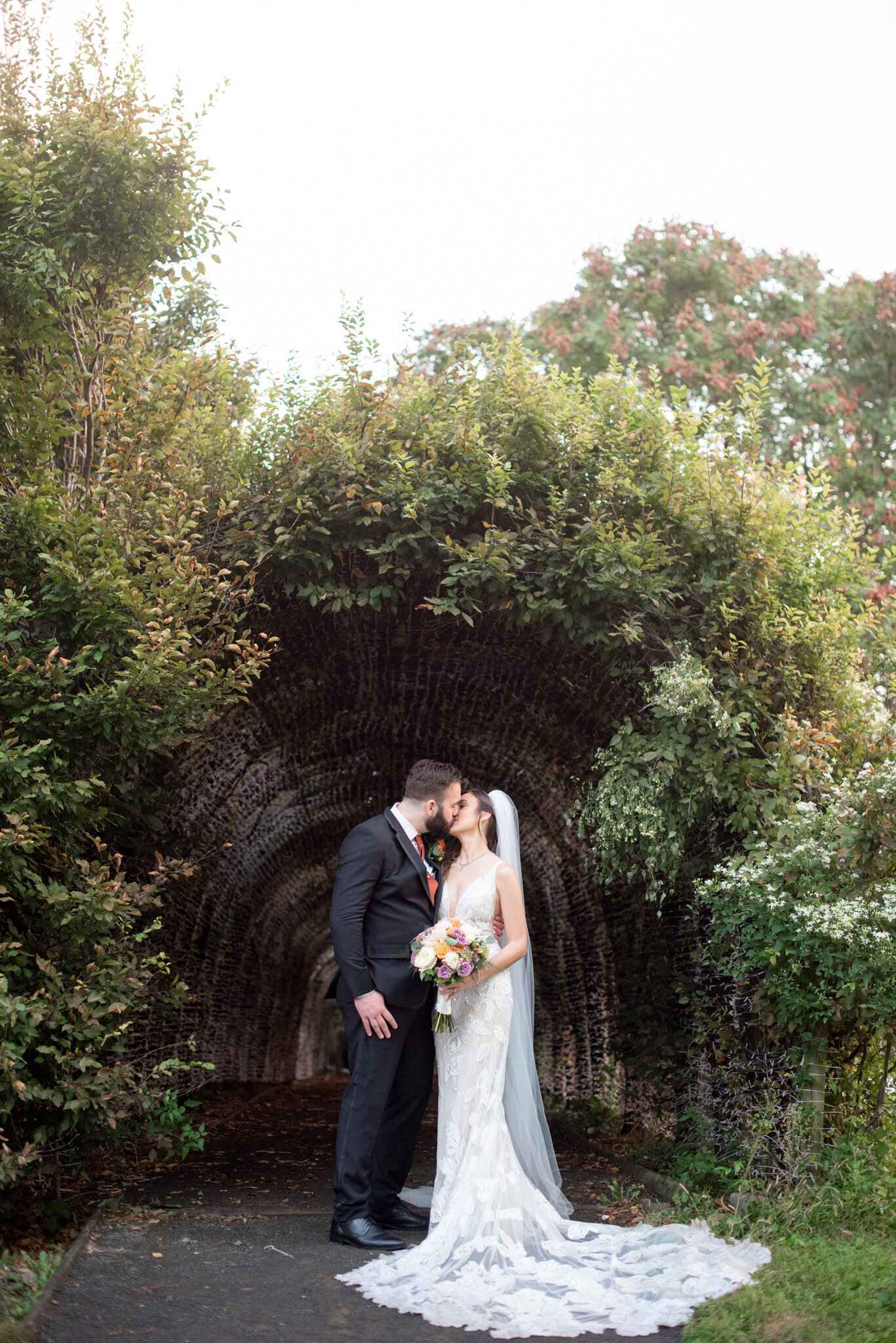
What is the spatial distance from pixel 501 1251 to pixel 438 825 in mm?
1876

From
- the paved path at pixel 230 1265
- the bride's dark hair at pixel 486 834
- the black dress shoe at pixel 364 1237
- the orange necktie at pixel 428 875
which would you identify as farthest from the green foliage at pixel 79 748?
the bride's dark hair at pixel 486 834

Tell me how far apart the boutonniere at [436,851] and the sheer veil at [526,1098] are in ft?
1.02

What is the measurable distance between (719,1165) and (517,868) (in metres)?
2.06

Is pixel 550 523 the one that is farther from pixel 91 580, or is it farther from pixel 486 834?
pixel 91 580

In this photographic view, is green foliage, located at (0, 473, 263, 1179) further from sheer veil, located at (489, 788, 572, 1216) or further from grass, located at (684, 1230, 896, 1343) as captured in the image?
grass, located at (684, 1230, 896, 1343)

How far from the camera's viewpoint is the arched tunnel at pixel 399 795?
25.8 ft

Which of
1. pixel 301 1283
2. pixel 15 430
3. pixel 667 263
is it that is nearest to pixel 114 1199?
pixel 301 1283

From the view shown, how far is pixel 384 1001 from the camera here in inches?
197

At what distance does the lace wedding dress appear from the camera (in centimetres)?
381

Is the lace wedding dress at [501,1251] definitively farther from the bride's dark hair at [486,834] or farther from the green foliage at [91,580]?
the green foliage at [91,580]

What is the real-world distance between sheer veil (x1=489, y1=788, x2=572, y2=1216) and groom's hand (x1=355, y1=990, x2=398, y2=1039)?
2.42 ft

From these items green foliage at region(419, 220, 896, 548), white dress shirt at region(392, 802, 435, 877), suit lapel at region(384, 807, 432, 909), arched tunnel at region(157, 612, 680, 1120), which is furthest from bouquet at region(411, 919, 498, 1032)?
green foliage at region(419, 220, 896, 548)

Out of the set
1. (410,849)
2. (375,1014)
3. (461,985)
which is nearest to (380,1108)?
(375,1014)

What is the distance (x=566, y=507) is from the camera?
674 centimetres
